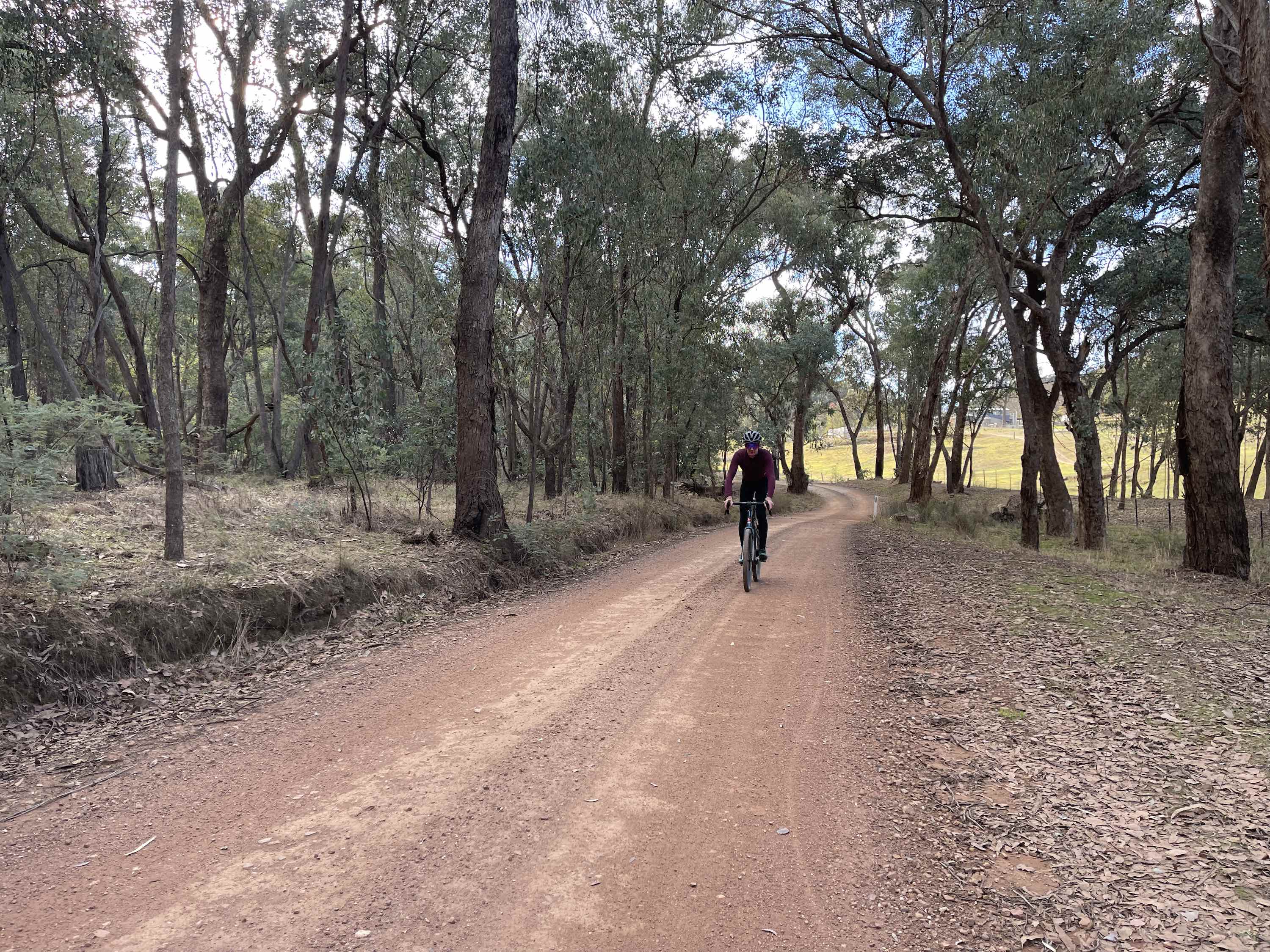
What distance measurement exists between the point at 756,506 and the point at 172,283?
7.15m

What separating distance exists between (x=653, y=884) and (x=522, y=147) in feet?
42.1

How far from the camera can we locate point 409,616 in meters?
7.57

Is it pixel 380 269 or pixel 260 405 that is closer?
pixel 380 269

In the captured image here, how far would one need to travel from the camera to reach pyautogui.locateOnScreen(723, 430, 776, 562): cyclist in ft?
29.5

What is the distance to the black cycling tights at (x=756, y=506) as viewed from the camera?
9.01 meters

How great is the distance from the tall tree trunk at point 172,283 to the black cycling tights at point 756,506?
6.46 m

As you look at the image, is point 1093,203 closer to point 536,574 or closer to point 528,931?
point 536,574

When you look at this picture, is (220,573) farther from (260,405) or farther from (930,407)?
(930,407)

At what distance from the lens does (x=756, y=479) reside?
912 cm

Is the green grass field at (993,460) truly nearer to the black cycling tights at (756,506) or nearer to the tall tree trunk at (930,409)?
the tall tree trunk at (930,409)

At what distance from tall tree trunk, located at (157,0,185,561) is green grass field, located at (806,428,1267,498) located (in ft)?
169

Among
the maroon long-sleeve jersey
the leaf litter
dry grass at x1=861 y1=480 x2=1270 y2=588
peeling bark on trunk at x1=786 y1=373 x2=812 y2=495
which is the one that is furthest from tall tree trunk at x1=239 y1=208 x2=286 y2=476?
peeling bark on trunk at x1=786 y1=373 x2=812 y2=495

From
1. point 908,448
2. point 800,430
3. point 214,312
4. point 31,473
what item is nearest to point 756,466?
point 31,473

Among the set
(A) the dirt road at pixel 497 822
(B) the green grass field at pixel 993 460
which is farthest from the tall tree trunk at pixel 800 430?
(A) the dirt road at pixel 497 822
